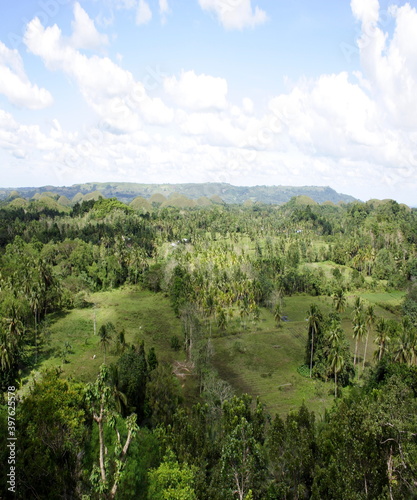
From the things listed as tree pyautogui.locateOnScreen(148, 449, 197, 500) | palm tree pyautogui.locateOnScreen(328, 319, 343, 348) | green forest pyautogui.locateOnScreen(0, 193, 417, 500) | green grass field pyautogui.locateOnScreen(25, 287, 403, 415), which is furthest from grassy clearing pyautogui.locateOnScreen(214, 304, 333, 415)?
tree pyautogui.locateOnScreen(148, 449, 197, 500)

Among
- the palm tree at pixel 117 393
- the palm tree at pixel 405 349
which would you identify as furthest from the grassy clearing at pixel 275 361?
the palm tree at pixel 117 393

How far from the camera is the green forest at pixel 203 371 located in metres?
18.8

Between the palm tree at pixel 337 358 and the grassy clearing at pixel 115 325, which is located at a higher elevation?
the palm tree at pixel 337 358

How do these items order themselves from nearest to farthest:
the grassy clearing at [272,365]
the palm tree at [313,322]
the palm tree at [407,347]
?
the palm tree at [407,347]
the grassy clearing at [272,365]
the palm tree at [313,322]

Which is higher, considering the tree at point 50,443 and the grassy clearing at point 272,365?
the tree at point 50,443

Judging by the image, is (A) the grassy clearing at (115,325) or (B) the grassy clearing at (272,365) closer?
(B) the grassy clearing at (272,365)

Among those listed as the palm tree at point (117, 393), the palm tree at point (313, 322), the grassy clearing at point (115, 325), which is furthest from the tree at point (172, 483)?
the palm tree at point (313, 322)

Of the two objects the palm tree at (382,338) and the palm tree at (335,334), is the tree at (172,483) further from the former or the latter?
the palm tree at (382,338)

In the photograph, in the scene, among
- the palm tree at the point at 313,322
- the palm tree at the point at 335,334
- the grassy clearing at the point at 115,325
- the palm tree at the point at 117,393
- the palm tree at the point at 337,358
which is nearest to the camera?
the palm tree at the point at 117,393

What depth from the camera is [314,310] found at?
166 feet

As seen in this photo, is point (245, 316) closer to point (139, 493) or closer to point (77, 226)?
point (139, 493)

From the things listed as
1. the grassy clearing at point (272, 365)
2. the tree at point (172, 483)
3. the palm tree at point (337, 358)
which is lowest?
the grassy clearing at point (272, 365)

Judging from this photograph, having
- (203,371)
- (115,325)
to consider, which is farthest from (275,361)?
(115,325)

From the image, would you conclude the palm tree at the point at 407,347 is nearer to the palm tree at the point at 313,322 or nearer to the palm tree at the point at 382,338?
the palm tree at the point at 382,338
